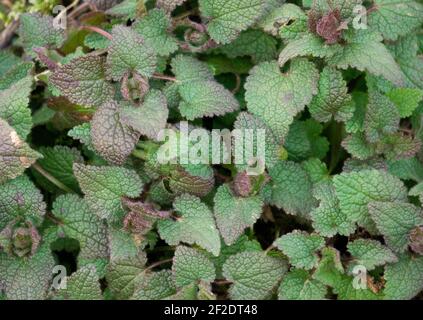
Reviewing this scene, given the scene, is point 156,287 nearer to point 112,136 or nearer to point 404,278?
point 112,136

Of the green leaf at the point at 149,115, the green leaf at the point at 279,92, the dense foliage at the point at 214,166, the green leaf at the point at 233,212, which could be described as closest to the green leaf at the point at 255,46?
the dense foliage at the point at 214,166

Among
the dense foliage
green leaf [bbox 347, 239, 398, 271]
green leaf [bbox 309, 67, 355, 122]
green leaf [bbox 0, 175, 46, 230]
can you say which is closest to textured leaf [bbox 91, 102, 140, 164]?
the dense foliage

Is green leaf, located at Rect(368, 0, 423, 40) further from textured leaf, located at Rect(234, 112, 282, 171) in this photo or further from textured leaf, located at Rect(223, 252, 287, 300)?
textured leaf, located at Rect(223, 252, 287, 300)

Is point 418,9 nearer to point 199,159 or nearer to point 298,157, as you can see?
point 298,157

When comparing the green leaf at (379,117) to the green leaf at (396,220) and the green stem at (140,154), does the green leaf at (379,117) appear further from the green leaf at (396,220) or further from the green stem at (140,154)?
the green stem at (140,154)

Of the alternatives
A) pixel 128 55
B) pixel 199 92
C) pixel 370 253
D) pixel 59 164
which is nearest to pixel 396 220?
pixel 370 253

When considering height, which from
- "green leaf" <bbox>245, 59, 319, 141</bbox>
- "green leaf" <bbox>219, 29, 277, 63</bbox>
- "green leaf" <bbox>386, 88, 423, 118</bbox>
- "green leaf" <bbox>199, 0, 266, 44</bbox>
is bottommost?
"green leaf" <bbox>386, 88, 423, 118</bbox>

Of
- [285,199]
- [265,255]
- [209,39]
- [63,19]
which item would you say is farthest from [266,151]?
Answer: [63,19]

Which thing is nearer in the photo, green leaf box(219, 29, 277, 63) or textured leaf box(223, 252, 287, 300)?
textured leaf box(223, 252, 287, 300)
